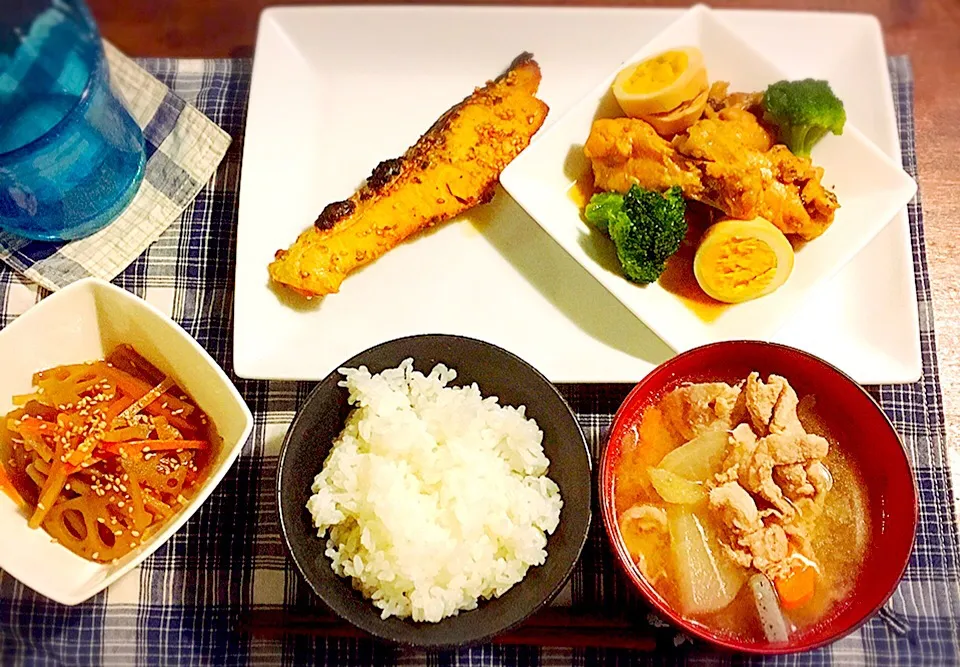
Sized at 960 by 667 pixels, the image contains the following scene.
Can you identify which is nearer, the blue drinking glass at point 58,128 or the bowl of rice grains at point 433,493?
the bowl of rice grains at point 433,493

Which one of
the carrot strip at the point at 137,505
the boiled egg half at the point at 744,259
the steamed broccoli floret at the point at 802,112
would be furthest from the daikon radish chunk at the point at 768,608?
the carrot strip at the point at 137,505

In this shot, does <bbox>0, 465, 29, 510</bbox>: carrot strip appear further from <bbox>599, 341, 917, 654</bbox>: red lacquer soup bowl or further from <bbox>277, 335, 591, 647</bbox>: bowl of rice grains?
<bbox>599, 341, 917, 654</bbox>: red lacquer soup bowl

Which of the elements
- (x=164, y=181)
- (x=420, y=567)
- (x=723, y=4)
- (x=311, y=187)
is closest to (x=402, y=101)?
(x=311, y=187)

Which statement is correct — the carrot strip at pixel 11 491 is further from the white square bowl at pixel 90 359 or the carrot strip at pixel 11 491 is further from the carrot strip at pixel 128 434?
the carrot strip at pixel 128 434

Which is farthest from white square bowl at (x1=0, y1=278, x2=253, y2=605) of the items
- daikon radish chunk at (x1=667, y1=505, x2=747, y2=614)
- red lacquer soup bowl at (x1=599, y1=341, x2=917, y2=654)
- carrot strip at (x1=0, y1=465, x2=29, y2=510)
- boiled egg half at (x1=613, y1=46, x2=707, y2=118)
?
boiled egg half at (x1=613, y1=46, x2=707, y2=118)

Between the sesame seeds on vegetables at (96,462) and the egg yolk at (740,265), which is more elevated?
the egg yolk at (740,265)

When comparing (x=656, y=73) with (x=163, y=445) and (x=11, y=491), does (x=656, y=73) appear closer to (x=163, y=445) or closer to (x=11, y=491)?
(x=163, y=445)

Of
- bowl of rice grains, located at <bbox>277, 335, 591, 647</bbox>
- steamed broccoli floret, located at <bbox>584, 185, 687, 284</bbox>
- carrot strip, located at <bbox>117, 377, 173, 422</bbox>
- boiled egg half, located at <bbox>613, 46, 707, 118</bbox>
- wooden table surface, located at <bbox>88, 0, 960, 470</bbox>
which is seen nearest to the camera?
bowl of rice grains, located at <bbox>277, 335, 591, 647</bbox>
